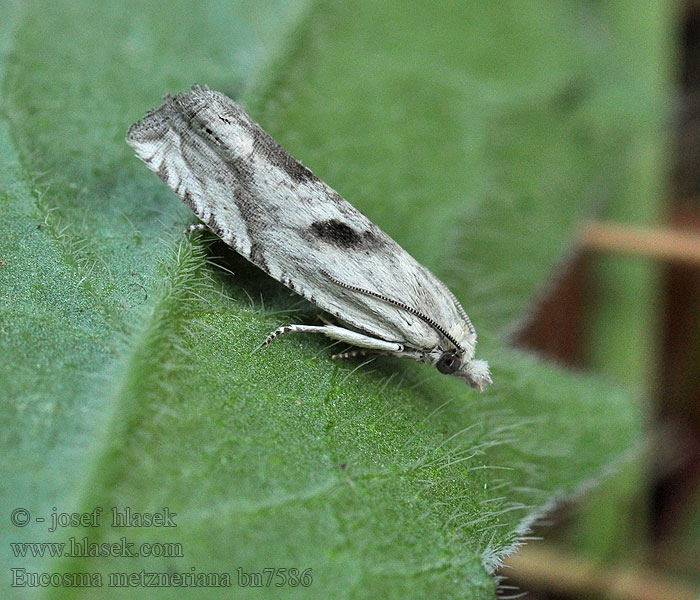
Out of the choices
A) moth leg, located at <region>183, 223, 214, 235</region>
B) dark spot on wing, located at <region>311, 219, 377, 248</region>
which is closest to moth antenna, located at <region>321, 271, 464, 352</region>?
dark spot on wing, located at <region>311, 219, 377, 248</region>

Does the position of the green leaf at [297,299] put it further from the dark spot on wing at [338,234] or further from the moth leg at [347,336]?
the dark spot on wing at [338,234]

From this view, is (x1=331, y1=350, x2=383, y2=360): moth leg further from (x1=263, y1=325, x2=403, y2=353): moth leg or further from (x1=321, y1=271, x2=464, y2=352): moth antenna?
(x1=321, y1=271, x2=464, y2=352): moth antenna

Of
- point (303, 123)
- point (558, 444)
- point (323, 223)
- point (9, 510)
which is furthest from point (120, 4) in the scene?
point (558, 444)

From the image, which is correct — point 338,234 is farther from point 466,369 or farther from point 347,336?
point 466,369

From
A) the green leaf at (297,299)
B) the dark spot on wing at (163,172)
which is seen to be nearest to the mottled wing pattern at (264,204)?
the dark spot on wing at (163,172)

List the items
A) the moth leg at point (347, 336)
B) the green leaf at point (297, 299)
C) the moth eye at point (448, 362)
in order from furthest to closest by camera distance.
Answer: the moth eye at point (448, 362), the moth leg at point (347, 336), the green leaf at point (297, 299)

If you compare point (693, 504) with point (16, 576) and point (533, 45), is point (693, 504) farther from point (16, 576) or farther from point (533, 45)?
point (16, 576)
